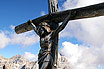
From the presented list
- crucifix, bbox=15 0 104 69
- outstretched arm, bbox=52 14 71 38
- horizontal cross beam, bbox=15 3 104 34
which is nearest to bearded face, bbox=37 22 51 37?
crucifix, bbox=15 0 104 69

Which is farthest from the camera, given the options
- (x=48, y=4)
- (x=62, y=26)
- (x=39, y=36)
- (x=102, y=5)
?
(x=48, y=4)

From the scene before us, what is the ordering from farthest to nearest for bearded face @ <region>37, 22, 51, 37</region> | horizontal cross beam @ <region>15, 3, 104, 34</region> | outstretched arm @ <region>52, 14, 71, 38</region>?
bearded face @ <region>37, 22, 51, 37</region>, outstretched arm @ <region>52, 14, 71, 38</region>, horizontal cross beam @ <region>15, 3, 104, 34</region>

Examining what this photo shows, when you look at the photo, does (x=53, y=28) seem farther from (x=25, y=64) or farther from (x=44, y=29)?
(x=25, y=64)

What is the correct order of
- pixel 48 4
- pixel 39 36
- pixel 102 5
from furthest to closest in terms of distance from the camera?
pixel 48 4 < pixel 39 36 < pixel 102 5

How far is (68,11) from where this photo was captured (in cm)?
555

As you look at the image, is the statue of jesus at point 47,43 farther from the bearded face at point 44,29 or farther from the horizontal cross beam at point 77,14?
the horizontal cross beam at point 77,14

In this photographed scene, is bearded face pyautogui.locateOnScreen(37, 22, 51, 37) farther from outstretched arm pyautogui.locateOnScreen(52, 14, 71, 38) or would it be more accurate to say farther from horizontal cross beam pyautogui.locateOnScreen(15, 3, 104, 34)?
horizontal cross beam pyautogui.locateOnScreen(15, 3, 104, 34)

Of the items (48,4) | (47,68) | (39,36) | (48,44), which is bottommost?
(47,68)

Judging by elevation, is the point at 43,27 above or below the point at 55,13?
below

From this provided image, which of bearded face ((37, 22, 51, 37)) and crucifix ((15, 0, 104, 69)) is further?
bearded face ((37, 22, 51, 37))

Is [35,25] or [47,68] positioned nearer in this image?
[47,68]

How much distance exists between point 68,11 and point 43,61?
2.07 meters

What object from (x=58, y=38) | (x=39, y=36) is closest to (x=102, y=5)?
(x=58, y=38)

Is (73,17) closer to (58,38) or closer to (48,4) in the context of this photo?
(58,38)
